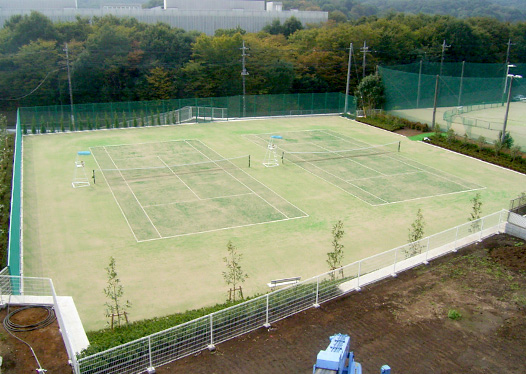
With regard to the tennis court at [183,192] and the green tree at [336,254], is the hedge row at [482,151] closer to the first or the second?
the tennis court at [183,192]

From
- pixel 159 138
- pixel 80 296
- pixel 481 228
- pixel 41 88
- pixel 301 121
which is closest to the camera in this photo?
pixel 80 296

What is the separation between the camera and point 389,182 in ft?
83.7

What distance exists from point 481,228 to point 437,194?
7329 millimetres

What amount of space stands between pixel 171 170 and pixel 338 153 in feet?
32.0

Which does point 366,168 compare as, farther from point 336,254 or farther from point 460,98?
point 460,98

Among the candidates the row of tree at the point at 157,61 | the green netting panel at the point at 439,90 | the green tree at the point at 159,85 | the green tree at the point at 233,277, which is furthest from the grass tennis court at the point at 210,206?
the green tree at the point at 159,85

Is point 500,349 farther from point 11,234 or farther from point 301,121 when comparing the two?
point 301,121

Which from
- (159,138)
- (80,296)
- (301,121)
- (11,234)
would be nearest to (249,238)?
(80,296)

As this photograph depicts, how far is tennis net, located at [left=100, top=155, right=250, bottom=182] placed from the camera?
84.7 feet

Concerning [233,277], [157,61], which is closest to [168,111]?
[157,61]

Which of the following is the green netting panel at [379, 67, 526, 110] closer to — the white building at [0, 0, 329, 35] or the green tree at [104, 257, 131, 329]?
the green tree at [104, 257, 131, 329]

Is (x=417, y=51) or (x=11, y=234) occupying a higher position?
(x=417, y=51)

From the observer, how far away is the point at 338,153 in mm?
30891

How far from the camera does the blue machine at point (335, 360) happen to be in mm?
7160
